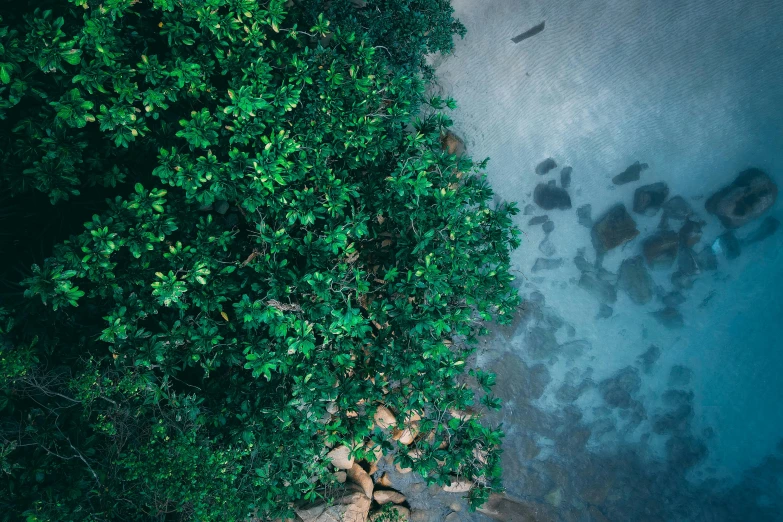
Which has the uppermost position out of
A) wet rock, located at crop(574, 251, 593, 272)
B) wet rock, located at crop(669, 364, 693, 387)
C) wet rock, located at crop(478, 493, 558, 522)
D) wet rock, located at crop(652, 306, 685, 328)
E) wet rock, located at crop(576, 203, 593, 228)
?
wet rock, located at crop(576, 203, 593, 228)

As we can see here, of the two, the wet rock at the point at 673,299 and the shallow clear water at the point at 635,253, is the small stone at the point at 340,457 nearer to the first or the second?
the shallow clear water at the point at 635,253

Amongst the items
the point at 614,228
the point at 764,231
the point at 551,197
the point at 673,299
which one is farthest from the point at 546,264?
the point at 764,231

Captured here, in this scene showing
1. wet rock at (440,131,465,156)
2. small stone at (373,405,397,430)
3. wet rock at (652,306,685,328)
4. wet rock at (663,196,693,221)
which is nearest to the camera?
small stone at (373,405,397,430)

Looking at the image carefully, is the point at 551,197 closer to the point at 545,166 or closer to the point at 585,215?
the point at 545,166

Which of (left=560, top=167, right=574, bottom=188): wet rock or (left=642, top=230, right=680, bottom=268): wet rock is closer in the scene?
(left=560, top=167, right=574, bottom=188): wet rock

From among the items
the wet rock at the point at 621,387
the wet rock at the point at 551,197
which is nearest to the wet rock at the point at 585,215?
the wet rock at the point at 551,197

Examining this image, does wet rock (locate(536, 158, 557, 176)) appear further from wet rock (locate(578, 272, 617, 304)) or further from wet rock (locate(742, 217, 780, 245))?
wet rock (locate(742, 217, 780, 245))

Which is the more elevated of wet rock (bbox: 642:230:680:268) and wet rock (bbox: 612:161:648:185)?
wet rock (bbox: 612:161:648:185)

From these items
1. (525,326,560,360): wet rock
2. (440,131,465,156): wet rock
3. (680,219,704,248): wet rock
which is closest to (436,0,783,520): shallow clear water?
(525,326,560,360): wet rock
